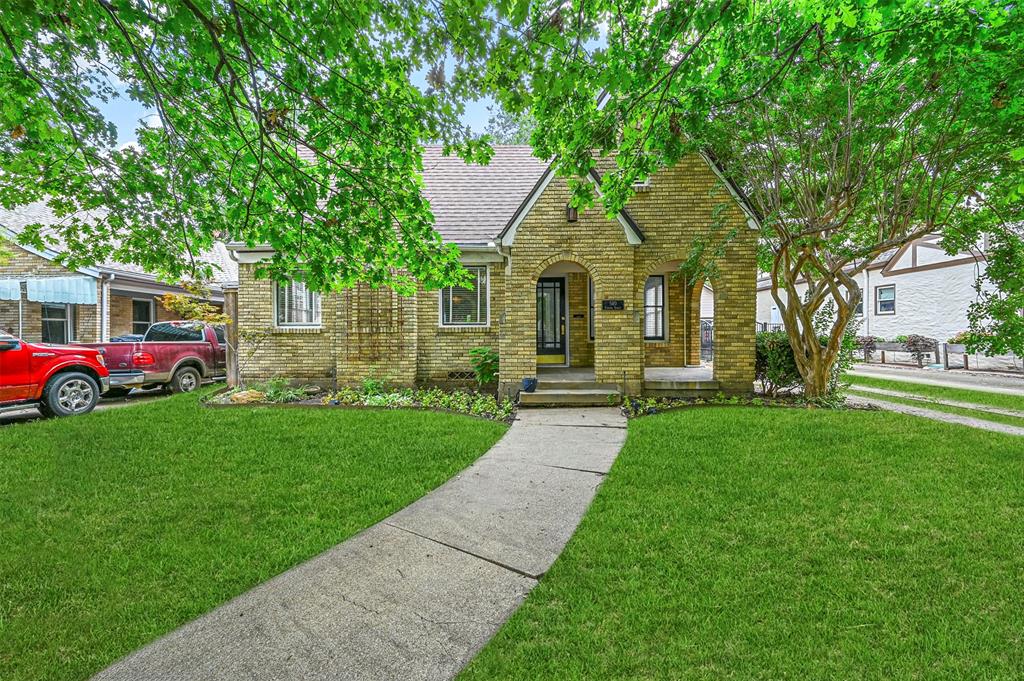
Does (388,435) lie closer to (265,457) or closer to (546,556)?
(265,457)

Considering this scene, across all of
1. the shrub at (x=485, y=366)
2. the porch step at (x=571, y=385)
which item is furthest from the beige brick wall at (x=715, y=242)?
the shrub at (x=485, y=366)

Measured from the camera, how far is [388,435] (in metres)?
6.70

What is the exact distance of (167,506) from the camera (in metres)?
4.22

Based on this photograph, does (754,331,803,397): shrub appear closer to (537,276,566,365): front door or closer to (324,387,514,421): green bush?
(537,276,566,365): front door

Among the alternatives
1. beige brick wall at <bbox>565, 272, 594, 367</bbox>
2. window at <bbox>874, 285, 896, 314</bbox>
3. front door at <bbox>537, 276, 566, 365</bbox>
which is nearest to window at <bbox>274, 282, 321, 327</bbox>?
front door at <bbox>537, 276, 566, 365</bbox>

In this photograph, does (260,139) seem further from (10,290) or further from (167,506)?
(10,290)

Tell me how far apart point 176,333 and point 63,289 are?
4.25 metres

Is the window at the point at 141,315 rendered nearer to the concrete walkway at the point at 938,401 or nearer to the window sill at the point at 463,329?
the window sill at the point at 463,329

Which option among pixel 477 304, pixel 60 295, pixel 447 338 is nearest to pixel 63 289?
pixel 60 295

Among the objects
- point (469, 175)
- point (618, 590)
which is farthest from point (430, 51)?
point (469, 175)

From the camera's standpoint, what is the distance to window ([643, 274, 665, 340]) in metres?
12.4

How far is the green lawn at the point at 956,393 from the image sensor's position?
9.62 meters

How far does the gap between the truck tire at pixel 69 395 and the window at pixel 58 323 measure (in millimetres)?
8198

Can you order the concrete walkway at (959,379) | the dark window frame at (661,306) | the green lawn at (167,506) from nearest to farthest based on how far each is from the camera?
the green lawn at (167,506)
the concrete walkway at (959,379)
the dark window frame at (661,306)
